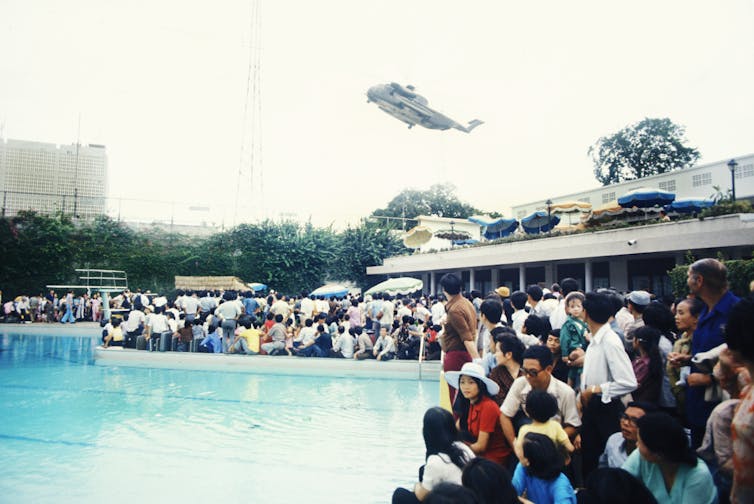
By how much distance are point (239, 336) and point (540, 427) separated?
10376mm

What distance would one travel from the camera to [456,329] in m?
5.04

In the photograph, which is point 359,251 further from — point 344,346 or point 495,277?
point 344,346

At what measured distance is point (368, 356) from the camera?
11.7 metres

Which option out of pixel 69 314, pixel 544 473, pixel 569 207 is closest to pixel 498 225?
pixel 569 207

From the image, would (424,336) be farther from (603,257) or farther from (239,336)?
(603,257)

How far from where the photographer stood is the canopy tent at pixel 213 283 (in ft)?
83.9

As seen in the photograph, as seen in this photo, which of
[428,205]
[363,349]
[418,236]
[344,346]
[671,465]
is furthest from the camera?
[428,205]

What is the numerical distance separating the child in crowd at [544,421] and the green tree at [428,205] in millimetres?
55488

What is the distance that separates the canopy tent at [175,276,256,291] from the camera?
25578 millimetres

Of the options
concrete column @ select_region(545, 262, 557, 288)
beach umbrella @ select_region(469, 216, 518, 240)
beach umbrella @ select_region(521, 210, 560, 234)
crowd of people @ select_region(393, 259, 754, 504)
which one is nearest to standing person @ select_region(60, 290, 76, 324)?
beach umbrella @ select_region(469, 216, 518, 240)

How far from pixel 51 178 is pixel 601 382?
231 feet

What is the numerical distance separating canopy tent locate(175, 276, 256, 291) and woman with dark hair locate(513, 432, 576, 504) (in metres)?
23.4

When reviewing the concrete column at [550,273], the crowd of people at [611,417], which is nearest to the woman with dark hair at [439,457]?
the crowd of people at [611,417]

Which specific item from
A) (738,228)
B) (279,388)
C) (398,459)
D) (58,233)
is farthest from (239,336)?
(58,233)
